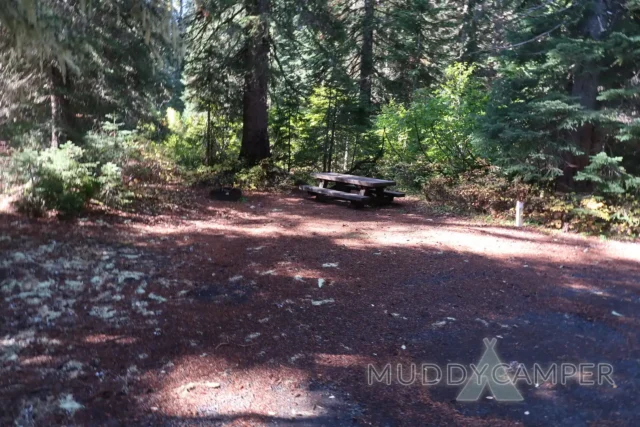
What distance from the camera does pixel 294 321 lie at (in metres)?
4.87

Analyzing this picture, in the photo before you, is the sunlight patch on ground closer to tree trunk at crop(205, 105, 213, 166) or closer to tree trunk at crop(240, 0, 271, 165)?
tree trunk at crop(240, 0, 271, 165)

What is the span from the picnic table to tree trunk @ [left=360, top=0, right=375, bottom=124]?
4657mm

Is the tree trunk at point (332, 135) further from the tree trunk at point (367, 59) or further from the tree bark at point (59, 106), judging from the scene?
the tree bark at point (59, 106)

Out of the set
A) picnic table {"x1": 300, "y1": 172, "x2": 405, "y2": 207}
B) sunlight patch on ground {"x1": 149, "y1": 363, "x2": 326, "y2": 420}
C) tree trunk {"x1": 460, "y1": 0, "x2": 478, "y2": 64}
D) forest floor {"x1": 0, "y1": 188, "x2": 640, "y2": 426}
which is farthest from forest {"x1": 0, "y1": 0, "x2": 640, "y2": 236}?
sunlight patch on ground {"x1": 149, "y1": 363, "x2": 326, "y2": 420}

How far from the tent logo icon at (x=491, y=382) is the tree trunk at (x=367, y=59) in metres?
13.5

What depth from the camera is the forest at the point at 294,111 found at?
8.63 metres

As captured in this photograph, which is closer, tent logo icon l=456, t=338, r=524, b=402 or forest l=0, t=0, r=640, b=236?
tent logo icon l=456, t=338, r=524, b=402

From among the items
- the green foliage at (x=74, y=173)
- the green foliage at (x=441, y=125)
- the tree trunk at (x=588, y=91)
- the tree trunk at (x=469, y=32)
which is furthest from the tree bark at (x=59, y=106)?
the tree trunk at (x=469, y=32)

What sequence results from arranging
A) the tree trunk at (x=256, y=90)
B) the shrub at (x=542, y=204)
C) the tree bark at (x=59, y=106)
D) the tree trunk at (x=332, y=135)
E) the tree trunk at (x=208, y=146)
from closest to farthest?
the shrub at (x=542, y=204), the tree bark at (x=59, y=106), the tree trunk at (x=256, y=90), the tree trunk at (x=332, y=135), the tree trunk at (x=208, y=146)

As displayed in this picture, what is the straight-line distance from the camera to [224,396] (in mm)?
3461

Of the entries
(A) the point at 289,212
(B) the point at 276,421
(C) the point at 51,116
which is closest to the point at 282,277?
(B) the point at 276,421

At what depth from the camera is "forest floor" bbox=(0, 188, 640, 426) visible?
338 cm

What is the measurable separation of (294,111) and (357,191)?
4.27 metres

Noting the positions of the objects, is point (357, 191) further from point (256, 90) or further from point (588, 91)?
point (588, 91)
